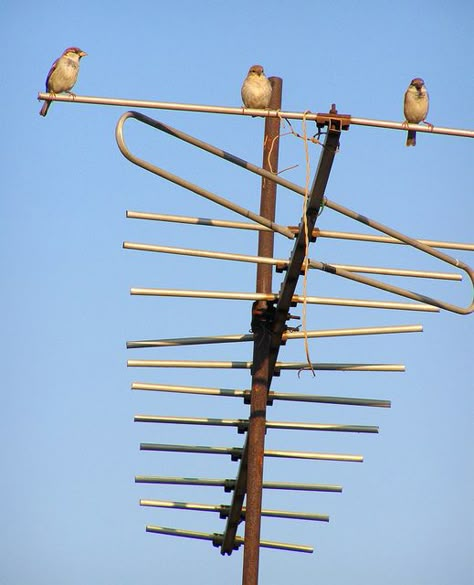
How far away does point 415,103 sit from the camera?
34.0ft

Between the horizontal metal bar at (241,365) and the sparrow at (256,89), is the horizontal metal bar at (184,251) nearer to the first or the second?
the horizontal metal bar at (241,365)

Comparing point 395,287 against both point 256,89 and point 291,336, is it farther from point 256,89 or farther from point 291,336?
point 256,89

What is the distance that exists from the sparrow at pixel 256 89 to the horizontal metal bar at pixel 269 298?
2364 millimetres

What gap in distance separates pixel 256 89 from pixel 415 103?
4.77 feet

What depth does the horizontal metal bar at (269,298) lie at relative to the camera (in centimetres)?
846

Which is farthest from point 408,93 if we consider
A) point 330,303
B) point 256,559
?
point 256,559

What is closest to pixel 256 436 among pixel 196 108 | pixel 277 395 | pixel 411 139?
pixel 277 395

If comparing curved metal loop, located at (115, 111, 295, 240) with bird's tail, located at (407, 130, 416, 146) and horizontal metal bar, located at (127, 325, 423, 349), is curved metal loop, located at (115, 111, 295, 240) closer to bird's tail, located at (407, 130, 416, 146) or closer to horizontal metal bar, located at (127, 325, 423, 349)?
horizontal metal bar, located at (127, 325, 423, 349)

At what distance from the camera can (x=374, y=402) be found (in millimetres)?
9406

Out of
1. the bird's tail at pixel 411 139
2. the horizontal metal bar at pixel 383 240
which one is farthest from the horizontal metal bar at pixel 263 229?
the bird's tail at pixel 411 139

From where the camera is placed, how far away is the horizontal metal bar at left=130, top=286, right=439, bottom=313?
8.46m

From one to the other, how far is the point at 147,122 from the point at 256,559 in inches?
133

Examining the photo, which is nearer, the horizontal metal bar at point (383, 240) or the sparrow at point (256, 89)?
the horizontal metal bar at point (383, 240)

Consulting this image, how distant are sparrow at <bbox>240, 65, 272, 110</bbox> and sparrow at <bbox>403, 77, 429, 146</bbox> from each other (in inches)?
49.4
